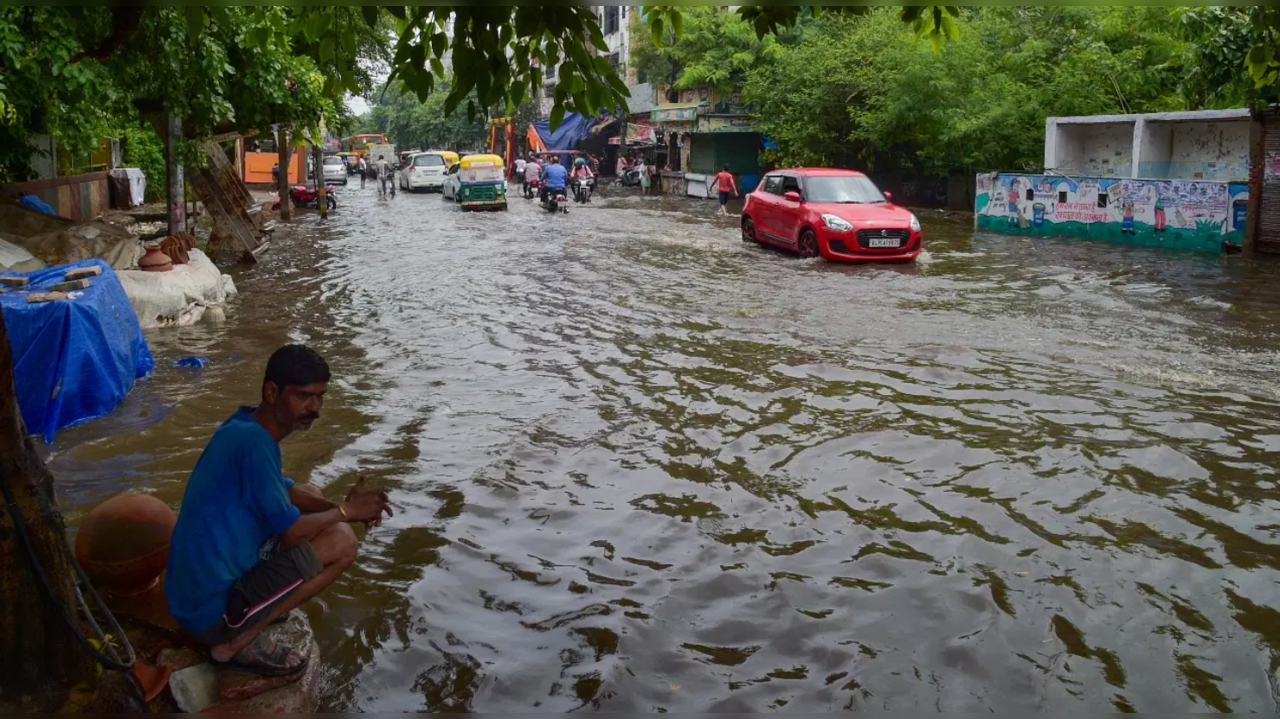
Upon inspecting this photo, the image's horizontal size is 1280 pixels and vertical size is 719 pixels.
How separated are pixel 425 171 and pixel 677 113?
10270 mm

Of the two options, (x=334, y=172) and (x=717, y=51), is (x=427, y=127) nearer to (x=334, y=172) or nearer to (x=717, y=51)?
(x=334, y=172)

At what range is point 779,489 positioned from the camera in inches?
262

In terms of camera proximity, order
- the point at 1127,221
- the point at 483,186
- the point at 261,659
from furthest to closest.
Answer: the point at 483,186, the point at 1127,221, the point at 261,659

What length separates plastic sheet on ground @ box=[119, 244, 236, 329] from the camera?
1196 cm

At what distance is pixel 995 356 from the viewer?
10281mm

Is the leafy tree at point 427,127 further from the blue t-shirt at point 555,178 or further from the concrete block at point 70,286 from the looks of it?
the concrete block at point 70,286

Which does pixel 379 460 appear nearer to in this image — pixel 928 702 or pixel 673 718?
pixel 673 718

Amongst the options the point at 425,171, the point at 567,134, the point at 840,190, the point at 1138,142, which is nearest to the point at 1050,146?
the point at 1138,142

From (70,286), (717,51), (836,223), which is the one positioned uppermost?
(717,51)

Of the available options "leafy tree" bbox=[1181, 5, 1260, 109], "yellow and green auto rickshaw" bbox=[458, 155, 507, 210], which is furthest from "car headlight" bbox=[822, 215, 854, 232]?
"yellow and green auto rickshaw" bbox=[458, 155, 507, 210]

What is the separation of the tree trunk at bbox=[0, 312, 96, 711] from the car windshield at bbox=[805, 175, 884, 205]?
50.8 feet

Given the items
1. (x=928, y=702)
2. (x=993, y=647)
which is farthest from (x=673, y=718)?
(x=993, y=647)

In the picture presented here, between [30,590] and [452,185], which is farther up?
[452,185]

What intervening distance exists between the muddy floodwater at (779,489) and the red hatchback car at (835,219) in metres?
3.22
